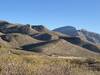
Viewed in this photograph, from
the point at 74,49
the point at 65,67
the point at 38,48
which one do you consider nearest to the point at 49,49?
the point at 38,48

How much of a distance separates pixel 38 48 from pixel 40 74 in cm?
17560

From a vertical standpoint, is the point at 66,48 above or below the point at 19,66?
below

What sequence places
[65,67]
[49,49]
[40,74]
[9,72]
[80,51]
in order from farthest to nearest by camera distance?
[80,51] < [49,49] < [65,67] < [40,74] < [9,72]

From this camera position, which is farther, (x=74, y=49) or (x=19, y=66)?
(x=74, y=49)

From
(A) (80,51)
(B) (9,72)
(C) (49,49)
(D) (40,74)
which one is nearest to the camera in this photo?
(B) (9,72)

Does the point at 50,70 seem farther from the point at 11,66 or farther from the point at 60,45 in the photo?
the point at 60,45

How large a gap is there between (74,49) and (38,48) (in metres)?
23.6

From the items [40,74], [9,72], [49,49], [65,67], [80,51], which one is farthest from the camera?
[80,51]

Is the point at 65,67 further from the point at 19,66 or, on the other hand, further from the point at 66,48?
the point at 66,48

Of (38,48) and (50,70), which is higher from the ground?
(50,70)

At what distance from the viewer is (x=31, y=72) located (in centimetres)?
1235

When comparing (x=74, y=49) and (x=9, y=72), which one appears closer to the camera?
(x=9, y=72)

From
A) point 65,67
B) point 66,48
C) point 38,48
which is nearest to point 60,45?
point 66,48

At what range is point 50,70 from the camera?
511 inches
